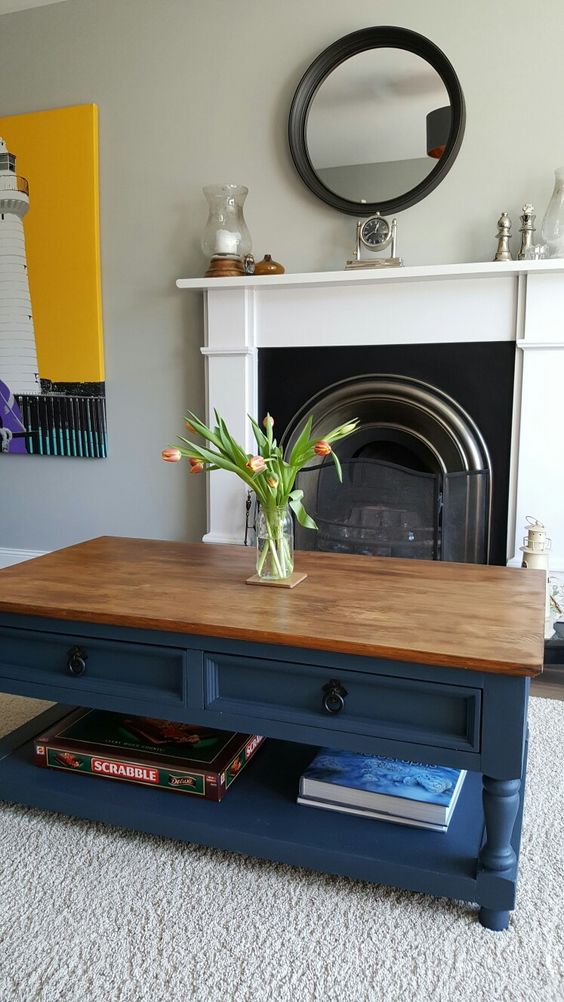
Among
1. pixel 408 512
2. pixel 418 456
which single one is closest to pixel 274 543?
pixel 408 512

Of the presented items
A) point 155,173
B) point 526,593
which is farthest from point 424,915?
point 155,173

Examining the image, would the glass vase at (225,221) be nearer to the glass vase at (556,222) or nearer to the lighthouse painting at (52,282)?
the lighthouse painting at (52,282)

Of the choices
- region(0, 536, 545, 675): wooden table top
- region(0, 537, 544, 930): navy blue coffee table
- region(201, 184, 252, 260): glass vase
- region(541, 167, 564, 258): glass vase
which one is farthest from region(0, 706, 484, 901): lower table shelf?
region(201, 184, 252, 260): glass vase

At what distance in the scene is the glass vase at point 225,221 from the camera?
3014mm

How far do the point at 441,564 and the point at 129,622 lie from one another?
837 mm

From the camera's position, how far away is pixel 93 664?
151 centimetres

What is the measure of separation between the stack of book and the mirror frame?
2175 mm

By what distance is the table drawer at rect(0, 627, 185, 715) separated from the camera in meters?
1.45

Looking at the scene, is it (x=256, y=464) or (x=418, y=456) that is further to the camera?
(x=418, y=456)

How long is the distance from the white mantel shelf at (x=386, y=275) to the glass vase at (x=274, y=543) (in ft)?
4.83

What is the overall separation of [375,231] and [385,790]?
2.18 m

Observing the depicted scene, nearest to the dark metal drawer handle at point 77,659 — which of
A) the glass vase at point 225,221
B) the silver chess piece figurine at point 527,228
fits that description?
the glass vase at point 225,221

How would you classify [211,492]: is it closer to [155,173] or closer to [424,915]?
[155,173]

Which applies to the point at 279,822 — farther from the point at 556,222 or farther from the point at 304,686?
the point at 556,222
